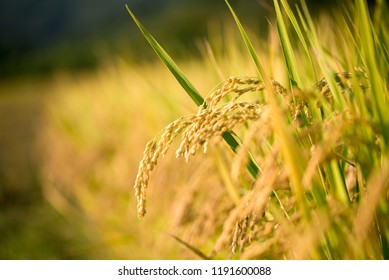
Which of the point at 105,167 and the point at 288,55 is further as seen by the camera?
the point at 105,167

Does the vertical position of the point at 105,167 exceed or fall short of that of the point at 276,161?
it falls short

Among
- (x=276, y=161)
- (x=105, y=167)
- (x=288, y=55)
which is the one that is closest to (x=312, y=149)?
(x=276, y=161)

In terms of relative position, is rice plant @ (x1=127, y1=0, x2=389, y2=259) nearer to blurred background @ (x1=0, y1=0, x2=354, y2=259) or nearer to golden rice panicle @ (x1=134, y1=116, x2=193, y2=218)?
golden rice panicle @ (x1=134, y1=116, x2=193, y2=218)

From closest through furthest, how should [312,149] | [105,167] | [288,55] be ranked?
[312,149]
[288,55]
[105,167]

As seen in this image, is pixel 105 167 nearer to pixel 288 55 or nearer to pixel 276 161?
pixel 288 55

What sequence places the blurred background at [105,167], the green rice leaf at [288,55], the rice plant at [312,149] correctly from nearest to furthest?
1. the rice plant at [312,149]
2. the green rice leaf at [288,55]
3. the blurred background at [105,167]

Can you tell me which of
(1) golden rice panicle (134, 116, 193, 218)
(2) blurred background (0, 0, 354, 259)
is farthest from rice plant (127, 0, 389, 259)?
(2) blurred background (0, 0, 354, 259)

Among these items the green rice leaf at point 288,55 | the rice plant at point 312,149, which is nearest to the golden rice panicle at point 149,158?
the rice plant at point 312,149

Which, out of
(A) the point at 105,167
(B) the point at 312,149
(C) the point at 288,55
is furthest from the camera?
(A) the point at 105,167

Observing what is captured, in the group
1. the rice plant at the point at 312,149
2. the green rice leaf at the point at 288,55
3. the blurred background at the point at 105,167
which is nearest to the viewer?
the rice plant at the point at 312,149

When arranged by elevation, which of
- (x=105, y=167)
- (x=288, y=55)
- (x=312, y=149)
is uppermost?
(x=288, y=55)

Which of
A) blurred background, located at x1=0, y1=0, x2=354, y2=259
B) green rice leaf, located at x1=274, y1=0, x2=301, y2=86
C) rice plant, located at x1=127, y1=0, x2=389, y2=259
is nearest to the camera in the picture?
rice plant, located at x1=127, y1=0, x2=389, y2=259

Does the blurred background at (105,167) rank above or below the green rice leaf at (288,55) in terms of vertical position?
below

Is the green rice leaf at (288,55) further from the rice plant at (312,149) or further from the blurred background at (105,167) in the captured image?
the blurred background at (105,167)
